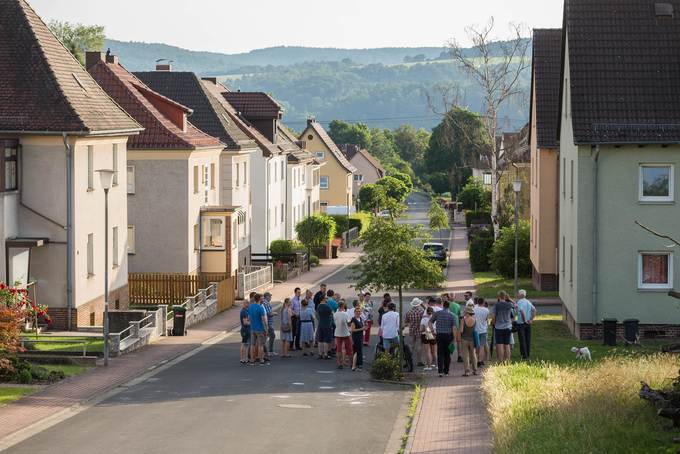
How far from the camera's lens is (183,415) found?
21.0m

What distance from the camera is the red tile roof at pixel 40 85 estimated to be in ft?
105

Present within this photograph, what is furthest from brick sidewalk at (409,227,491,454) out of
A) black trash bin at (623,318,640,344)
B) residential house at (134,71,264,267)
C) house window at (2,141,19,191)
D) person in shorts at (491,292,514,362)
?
residential house at (134,71,264,267)

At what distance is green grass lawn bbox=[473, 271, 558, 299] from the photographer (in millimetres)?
47531

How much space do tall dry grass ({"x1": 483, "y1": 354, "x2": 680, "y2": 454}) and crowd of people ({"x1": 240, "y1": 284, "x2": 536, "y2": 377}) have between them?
95.5 inches

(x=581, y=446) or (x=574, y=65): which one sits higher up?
(x=574, y=65)

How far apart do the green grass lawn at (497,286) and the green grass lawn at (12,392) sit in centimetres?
2613

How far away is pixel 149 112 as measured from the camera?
45.5 m

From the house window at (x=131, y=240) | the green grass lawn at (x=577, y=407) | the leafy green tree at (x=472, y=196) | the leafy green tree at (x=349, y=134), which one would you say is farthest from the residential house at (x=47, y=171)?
the leafy green tree at (x=349, y=134)

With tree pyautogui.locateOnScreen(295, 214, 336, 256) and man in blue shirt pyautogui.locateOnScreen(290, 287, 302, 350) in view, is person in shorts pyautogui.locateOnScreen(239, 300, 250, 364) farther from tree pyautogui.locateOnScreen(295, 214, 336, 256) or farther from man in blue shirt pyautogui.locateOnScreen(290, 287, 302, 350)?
tree pyautogui.locateOnScreen(295, 214, 336, 256)

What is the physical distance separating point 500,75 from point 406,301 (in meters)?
19.4

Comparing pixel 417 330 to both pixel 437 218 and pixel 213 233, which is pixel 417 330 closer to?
pixel 213 233

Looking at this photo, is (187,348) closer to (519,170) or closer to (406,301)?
(406,301)

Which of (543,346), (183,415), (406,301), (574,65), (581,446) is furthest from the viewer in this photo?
(406,301)

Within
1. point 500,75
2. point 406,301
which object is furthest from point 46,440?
point 500,75
